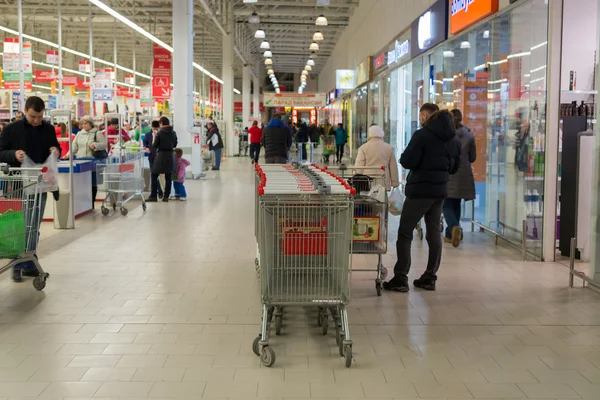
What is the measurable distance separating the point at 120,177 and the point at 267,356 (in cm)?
784

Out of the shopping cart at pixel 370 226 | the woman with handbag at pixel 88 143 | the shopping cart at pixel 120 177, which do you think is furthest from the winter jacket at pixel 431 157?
the woman with handbag at pixel 88 143

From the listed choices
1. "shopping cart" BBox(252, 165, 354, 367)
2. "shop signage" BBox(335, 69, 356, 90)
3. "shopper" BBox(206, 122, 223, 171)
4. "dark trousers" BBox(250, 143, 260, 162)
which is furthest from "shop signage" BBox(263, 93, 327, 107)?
"shopping cart" BBox(252, 165, 354, 367)

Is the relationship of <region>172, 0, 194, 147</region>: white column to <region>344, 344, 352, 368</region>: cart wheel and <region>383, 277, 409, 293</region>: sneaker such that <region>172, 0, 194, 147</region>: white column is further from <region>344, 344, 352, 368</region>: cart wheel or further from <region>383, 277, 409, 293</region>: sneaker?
<region>344, 344, 352, 368</region>: cart wheel

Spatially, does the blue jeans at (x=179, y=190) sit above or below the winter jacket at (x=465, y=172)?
below

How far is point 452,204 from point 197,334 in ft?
15.8

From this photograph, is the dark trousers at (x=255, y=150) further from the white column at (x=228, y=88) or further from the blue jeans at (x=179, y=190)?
the blue jeans at (x=179, y=190)

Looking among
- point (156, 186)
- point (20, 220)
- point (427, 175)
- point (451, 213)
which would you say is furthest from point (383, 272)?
point (156, 186)

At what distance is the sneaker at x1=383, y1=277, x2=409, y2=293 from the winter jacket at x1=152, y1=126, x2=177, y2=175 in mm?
7579

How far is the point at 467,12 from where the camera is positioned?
9.48 m

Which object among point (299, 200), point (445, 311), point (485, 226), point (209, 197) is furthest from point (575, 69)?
point (209, 197)

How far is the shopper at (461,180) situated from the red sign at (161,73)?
17.0 metres

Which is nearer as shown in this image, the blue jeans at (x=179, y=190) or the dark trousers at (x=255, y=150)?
the blue jeans at (x=179, y=190)

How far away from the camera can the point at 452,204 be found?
8.83 m

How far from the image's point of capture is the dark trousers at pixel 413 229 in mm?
6089
